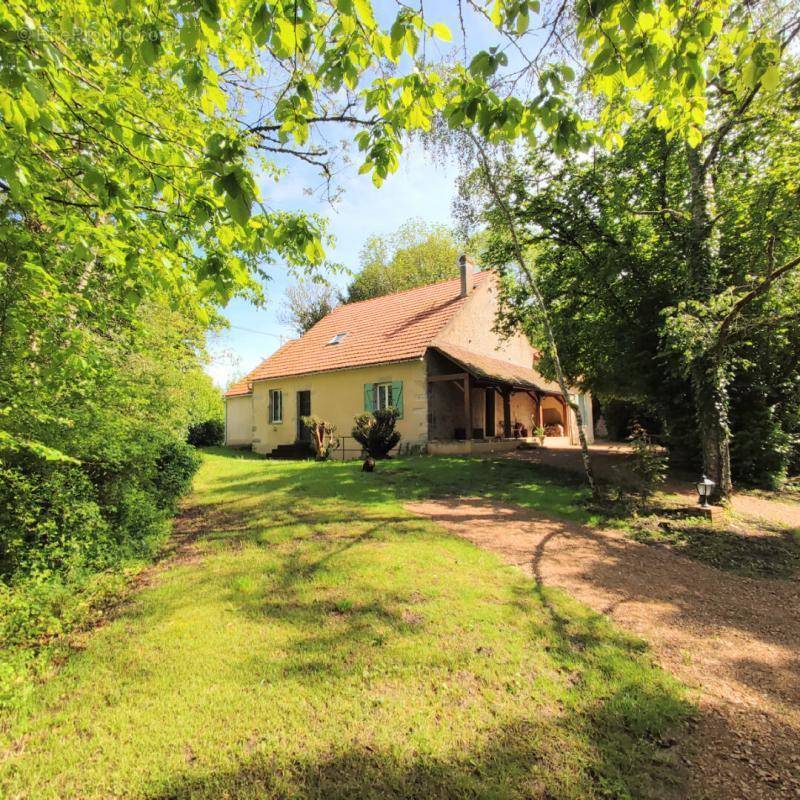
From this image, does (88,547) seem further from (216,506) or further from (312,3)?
(312,3)

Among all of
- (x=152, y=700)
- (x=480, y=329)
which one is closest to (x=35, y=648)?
(x=152, y=700)

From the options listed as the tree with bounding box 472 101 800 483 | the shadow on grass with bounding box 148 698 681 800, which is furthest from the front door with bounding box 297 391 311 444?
the shadow on grass with bounding box 148 698 681 800

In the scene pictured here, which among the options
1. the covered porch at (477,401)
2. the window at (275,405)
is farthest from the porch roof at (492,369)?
the window at (275,405)

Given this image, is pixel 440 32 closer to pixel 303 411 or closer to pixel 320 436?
pixel 320 436

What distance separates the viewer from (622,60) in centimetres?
245

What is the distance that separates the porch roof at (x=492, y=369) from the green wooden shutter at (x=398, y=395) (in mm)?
1881

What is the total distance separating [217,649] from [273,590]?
1.08 metres

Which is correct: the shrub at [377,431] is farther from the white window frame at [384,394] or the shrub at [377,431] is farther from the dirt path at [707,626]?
the dirt path at [707,626]

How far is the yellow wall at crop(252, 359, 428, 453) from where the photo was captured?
15617 mm

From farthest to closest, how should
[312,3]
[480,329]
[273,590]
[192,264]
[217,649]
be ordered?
1. [480,329]
2. [273,590]
3. [192,264]
4. [217,649]
5. [312,3]

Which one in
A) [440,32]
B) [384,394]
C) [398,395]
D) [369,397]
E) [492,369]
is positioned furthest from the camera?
[492,369]

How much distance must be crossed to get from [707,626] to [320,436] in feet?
44.1

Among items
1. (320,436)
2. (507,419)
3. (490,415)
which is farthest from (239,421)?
(507,419)

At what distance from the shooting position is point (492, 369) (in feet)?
56.0
